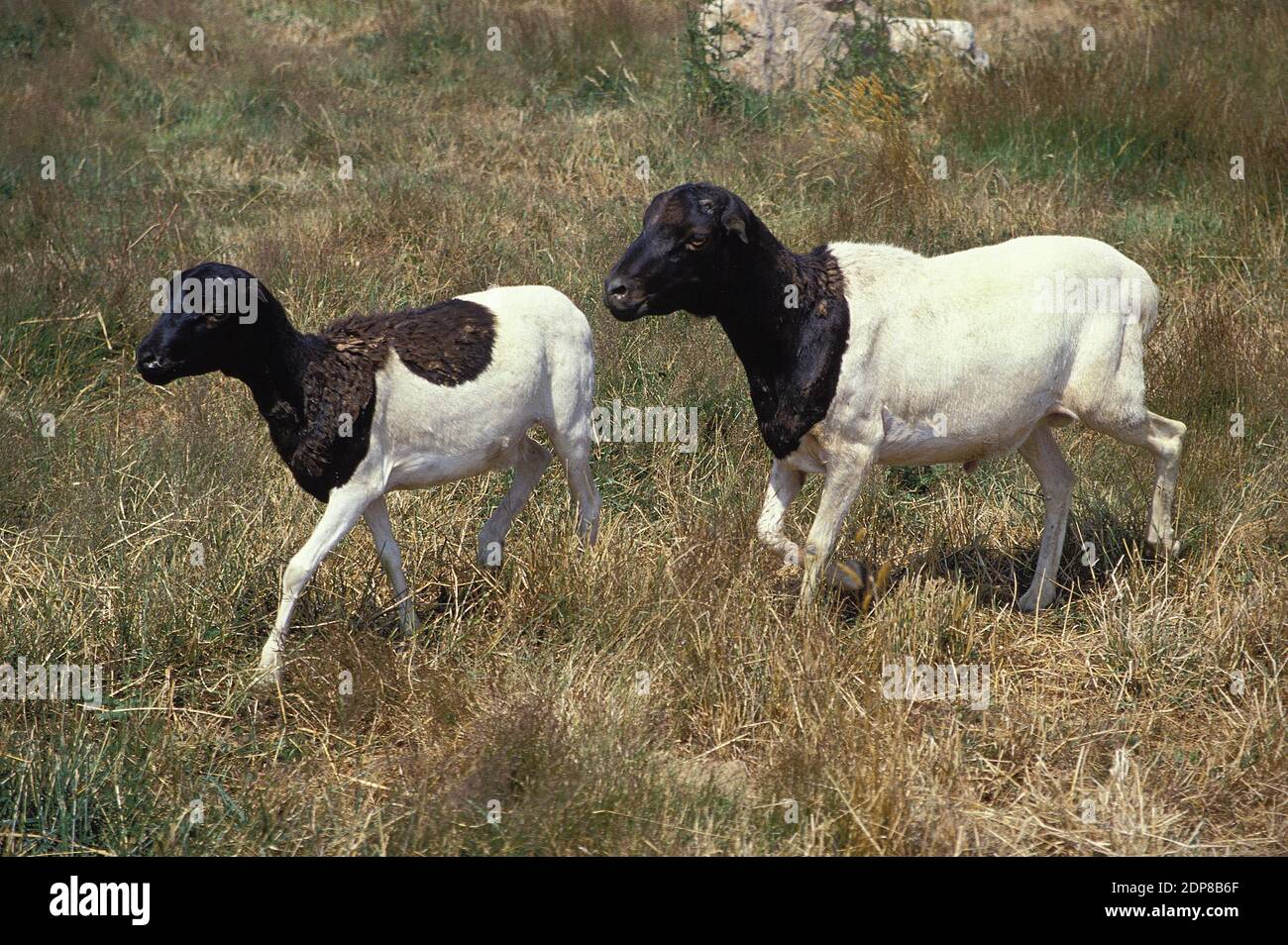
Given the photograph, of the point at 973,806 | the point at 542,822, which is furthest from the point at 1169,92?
the point at 542,822

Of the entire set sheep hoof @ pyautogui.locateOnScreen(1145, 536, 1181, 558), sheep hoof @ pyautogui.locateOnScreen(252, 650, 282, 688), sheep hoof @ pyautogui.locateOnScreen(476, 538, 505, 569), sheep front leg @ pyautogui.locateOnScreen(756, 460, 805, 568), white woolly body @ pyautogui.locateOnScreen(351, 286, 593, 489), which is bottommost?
sheep hoof @ pyautogui.locateOnScreen(252, 650, 282, 688)

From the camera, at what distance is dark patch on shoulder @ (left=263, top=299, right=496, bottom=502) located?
486 cm

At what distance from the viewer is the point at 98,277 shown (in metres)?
8.48

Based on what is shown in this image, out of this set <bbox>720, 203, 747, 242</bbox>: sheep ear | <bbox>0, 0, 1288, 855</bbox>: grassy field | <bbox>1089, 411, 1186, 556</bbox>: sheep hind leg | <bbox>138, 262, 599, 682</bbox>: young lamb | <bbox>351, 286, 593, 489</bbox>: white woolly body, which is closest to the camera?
<bbox>0, 0, 1288, 855</bbox>: grassy field

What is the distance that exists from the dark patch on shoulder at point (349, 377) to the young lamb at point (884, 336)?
2.43 feet

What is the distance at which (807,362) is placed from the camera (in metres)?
5.00

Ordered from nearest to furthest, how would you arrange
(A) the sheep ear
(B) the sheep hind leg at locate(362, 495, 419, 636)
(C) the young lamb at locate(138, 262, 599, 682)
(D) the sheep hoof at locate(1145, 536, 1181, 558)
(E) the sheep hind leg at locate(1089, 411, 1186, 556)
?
(C) the young lamb at locate(138, 262, 599, 682) < (A) the sheep ear < (B) the sheep hind leg at locate(362, 495, 419, 636) < (E) the sheep hind leg at locate(1089, 411, 1186, 556) < (D) the sheep hoof at locate(1145, 536, 1181, 558)

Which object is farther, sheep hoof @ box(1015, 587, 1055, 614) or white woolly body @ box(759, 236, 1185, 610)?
sheep hoof @ box(1015, 587, 1055, 614)

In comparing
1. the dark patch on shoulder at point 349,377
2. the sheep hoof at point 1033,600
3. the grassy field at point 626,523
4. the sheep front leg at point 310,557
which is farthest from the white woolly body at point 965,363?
the sheep front leg at point 310,557

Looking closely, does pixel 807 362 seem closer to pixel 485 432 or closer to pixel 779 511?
pixel 779 511

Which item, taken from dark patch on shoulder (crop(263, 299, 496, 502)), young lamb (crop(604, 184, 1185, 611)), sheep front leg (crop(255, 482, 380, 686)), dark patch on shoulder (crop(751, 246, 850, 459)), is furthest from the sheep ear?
sheep front leg (crop(255, 482, 380, 686))

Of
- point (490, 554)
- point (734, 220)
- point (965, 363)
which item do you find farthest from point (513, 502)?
point (965, 363)

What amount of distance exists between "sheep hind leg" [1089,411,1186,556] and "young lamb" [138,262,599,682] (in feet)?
7.07

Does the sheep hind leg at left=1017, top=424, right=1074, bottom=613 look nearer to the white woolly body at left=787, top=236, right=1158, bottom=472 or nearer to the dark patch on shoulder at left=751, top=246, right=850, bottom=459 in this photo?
the white woolly body at left=787, top=236, right=1158, bottom=472
